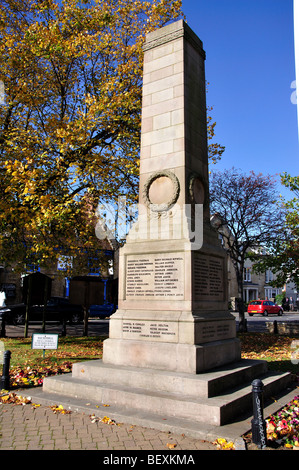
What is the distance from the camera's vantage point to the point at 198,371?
610cm

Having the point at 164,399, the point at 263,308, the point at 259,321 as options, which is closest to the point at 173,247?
the point at 164,399

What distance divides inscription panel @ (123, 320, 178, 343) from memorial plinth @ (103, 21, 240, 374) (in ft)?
0.06

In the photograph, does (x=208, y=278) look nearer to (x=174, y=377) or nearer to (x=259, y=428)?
(x=174, y=377)

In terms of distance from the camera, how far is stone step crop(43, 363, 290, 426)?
5.08 m

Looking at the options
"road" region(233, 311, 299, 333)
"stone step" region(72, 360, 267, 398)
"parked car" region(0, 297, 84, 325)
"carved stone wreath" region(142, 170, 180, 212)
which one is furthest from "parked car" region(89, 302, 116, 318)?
"carved stone wreath" region(142, 170, 180, 212)

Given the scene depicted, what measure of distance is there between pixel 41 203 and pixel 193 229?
21.7 ft

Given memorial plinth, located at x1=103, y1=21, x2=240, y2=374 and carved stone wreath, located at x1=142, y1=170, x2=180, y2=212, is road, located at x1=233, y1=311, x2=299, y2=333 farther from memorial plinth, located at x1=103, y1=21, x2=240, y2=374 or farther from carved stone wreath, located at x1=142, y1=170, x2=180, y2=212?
carved stone wreath, located at x1=142, y1=170, x2=180, y2=212

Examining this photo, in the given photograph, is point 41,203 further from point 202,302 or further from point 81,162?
point 202,302

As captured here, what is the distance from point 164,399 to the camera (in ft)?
17.8

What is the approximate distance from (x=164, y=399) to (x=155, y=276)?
2.44 m

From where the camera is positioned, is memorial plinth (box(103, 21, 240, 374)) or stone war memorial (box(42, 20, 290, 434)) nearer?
stone war memorial (box(42, 20, 290, 434))

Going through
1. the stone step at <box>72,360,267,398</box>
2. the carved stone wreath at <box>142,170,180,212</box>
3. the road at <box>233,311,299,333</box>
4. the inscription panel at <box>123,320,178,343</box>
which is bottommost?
the road at <box>233,311,299,333</box>

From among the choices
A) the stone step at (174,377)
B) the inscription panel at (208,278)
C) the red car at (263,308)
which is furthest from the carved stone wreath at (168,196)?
the red car at (263,308)
